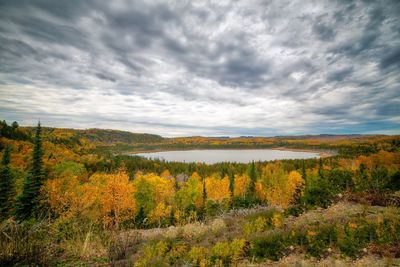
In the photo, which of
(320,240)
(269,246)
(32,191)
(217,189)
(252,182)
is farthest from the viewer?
(217,189)

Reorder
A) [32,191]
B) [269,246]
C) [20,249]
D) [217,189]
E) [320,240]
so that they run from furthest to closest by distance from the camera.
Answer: [217,189]
[32,191]
[269,246]
[320,240]
[20,249]

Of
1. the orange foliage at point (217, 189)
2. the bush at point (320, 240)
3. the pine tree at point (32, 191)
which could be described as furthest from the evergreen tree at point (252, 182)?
the bush at point (320, 240)

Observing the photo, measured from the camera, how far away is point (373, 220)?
30.9 feet

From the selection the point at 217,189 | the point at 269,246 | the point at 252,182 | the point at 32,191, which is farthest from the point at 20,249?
the point at 252,182

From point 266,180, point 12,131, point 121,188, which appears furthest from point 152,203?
point 12,131

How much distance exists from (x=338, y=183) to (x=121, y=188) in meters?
28.7

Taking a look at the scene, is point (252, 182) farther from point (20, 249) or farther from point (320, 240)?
point (20, 249)

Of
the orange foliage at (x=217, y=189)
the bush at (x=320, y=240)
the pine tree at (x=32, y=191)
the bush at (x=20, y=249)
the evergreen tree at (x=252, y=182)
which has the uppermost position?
the bush at (x=20, y=249)

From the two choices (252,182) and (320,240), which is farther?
(252,182)

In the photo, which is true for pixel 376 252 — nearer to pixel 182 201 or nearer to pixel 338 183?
pixel 338 183

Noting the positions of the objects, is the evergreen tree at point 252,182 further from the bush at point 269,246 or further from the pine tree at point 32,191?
the bush at point 269,246

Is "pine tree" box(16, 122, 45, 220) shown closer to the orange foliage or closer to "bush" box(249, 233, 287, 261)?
"bush" box(249, 233, 287, 261)

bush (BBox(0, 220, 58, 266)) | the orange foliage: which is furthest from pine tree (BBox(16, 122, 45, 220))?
the orange foliage

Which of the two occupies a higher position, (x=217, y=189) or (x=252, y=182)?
(x=252, y=182)
